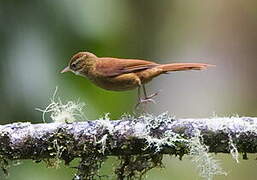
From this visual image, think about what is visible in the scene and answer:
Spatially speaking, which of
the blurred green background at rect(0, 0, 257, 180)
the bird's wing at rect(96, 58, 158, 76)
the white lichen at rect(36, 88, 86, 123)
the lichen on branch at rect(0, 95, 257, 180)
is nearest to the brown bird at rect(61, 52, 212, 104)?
the bird's wing at rect(96, 58, 158, 76)

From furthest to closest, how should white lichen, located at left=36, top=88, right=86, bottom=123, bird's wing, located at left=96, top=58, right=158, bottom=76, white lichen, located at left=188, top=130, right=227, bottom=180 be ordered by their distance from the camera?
1. bird's wing, located at left=96, top=58, right=158, bottom=76
2. white lichen, located at left=36, top=88, right=86, bottom=123
3. white lichen, located at left=188, top=130, right=227, bottom=180

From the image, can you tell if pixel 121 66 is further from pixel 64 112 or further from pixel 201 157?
pixel 201 157

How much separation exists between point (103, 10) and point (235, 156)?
4.78 feet

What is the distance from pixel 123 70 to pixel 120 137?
68 cm

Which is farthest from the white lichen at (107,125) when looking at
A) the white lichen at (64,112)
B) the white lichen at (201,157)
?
the white lichen at (201,157)

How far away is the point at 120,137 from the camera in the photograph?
2795mm

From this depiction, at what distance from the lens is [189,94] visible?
712 centimetres

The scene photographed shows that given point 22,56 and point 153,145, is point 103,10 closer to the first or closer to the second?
point 22,56

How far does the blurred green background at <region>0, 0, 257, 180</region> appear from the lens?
3.51 m

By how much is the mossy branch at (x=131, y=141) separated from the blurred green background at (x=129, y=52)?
241 mm

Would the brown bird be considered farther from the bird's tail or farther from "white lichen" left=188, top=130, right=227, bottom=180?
"white lichen" left=188, top=130, right=227, bottom=180

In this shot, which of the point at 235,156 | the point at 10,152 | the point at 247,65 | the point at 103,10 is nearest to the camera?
the point at 235,156

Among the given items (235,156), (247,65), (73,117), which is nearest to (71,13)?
(73,117)

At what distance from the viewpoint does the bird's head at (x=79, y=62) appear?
3.52 m
